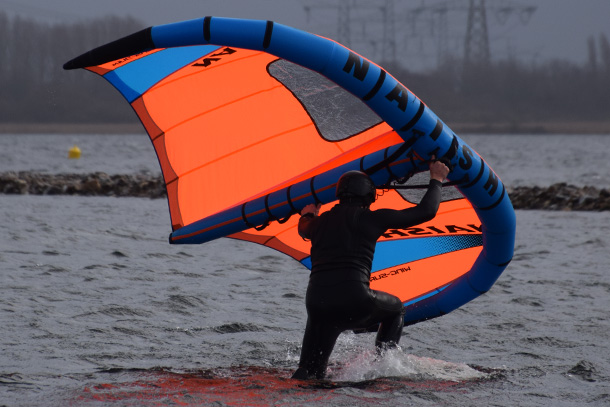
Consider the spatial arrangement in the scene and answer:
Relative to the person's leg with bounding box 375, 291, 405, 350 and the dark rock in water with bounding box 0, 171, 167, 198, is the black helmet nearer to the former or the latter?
the person's leg with bounding box 375, 291, 405, 350

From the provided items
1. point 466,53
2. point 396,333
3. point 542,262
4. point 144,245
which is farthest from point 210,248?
point 466,53

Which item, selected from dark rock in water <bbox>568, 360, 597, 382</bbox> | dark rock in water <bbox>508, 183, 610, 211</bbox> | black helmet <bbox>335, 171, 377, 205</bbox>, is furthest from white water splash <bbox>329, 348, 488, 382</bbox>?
dark rock in water <bbox>508, 183, 610, 211</bbox>

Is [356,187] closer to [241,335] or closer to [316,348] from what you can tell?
[316,348]

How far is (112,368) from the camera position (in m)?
6.33

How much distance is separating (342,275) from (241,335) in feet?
8.14

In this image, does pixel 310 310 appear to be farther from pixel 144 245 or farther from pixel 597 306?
pixel 144 245

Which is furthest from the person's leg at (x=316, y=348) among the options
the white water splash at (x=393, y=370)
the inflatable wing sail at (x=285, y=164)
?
the inflatable wing sail at (x=285, y=164)

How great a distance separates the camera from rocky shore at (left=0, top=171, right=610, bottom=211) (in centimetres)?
2119

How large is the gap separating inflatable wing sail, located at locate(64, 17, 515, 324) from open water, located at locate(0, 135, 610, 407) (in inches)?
31.0

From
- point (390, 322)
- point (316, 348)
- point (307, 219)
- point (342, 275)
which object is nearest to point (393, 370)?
point (390, 322)

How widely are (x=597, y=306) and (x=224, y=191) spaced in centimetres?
461

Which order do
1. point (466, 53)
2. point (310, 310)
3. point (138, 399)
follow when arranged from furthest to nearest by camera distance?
point (466, 53) → point (310, 310) → point (138, 399)

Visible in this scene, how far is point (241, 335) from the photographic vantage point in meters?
7.85

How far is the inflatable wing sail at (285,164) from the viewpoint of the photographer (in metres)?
6.45
